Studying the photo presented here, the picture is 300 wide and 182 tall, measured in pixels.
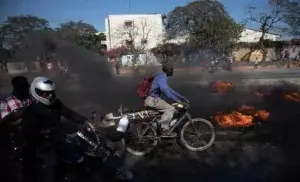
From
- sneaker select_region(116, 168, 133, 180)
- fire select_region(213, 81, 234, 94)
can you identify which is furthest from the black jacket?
fire select_region(213, 81, 234, 94)

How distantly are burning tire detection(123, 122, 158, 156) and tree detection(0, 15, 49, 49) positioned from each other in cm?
260

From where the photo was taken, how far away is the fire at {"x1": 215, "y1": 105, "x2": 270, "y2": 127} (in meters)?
7.79

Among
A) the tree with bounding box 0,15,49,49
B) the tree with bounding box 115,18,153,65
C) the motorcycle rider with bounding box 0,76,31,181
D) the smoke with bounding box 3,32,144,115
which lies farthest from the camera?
the tree with bounding box 115,18,153,65

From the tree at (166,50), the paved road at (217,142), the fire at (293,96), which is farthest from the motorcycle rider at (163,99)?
the fire at (293,96)

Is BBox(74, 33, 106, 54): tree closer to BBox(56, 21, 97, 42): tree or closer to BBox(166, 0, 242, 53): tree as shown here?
BBox(56, 21, 97, 42): tree

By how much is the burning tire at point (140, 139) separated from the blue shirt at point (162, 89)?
0.58 m

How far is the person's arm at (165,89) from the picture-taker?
20.2 feet

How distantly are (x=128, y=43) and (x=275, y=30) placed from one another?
3212 millimetres

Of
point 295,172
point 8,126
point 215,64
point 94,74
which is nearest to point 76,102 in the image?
point 94,74

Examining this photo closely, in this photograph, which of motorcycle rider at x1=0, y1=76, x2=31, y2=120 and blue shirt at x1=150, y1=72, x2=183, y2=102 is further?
blue shirt at x1=150, y1=72, x2=183, y2=102

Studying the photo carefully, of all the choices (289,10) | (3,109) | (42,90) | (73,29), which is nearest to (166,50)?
(73,29)

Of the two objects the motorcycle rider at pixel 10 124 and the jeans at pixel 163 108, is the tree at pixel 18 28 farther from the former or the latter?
the jeans at pixel 163 108

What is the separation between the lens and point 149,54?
25.7 ft

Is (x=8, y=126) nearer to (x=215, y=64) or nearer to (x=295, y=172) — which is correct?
(x=295, y=172)
